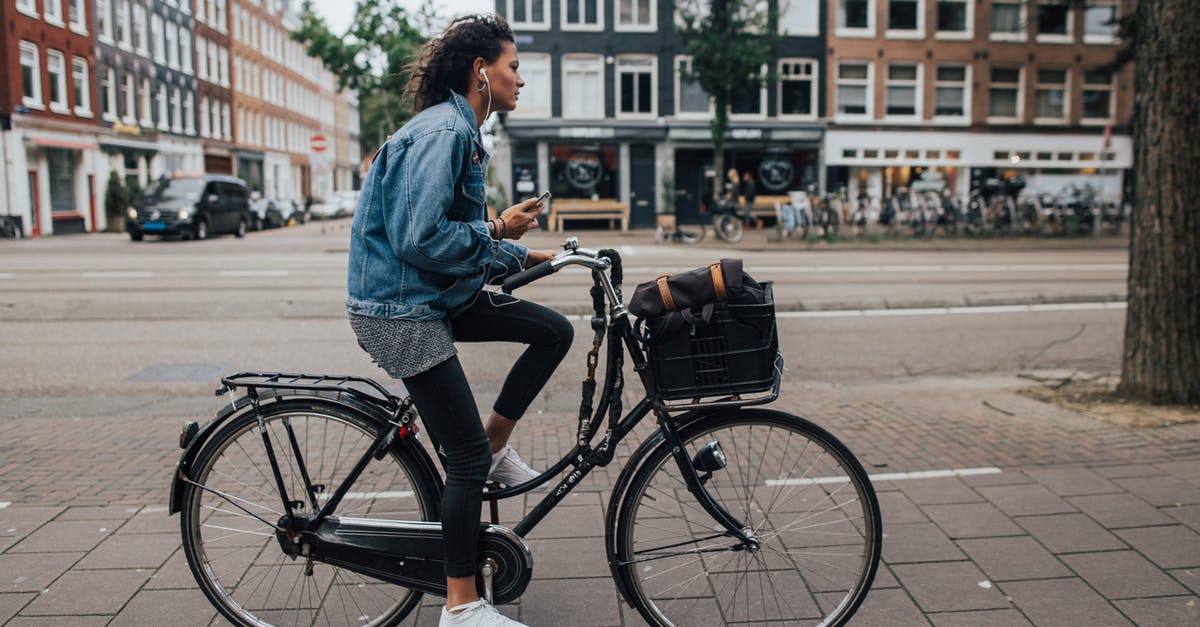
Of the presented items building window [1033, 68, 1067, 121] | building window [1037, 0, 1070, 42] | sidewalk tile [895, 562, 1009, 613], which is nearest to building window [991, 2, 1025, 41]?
building window [1037, 0, 1070, 42]

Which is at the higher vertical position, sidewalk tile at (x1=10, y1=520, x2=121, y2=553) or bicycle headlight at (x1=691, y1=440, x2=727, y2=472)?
bicycle headlight at (x1=691, y1=440, x2=727, y2=472)

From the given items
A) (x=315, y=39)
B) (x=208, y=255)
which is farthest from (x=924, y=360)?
(x=315, y=39)

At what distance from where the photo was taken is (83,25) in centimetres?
3550

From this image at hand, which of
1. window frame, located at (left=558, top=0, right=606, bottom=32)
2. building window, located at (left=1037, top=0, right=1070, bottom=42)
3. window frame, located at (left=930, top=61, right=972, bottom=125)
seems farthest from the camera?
window frame, located at (left=930, top=61, right=972, bottom=125)

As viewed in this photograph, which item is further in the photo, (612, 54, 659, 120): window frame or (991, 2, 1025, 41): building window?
(991, 2, 1025, 41): building window

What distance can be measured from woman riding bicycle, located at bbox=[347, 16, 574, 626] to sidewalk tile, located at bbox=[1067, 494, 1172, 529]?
259 cm

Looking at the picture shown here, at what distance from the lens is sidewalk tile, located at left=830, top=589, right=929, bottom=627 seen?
3.11 meters

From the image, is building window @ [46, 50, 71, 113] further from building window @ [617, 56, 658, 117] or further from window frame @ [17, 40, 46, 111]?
building window @ [617, 56, 658, 117]

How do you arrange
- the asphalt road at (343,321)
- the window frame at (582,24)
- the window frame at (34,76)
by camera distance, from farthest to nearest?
1. the window frame at (582,24)
2. the window frame at (34,76)
3. the asphalt road at (343,321)

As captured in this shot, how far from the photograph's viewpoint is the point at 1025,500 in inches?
169

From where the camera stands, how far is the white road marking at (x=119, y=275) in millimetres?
14172

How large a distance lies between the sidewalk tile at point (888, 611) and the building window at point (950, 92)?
36.0 metres

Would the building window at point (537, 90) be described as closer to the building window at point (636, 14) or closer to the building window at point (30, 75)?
the building window at point (636, 14)

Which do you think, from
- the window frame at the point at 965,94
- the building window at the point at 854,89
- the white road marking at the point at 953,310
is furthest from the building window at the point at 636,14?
the white road marking at the point at 953,310
